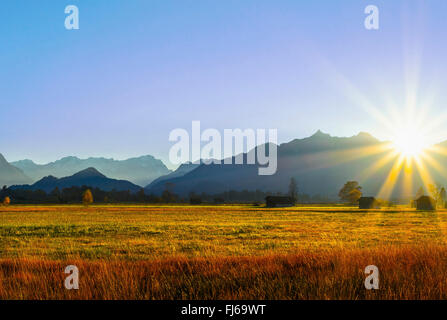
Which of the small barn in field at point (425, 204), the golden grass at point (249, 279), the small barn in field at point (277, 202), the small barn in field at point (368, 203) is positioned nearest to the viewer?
the golden grass at point (249, 279)

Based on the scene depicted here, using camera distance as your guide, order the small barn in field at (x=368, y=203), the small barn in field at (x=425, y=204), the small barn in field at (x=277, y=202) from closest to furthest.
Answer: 1. the small barn in field at (x=425, y=204)
2. the small barn in field at (x=368, y=203)
3. the small barn in field at (x=277, y=202)

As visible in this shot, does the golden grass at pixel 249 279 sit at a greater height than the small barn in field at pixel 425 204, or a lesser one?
greater

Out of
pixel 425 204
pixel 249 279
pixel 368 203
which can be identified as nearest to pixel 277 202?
pixel 368 203

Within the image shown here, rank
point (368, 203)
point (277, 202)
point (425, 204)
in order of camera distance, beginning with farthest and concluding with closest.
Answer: point (277, 202), point (368, 203), point (425, 204)

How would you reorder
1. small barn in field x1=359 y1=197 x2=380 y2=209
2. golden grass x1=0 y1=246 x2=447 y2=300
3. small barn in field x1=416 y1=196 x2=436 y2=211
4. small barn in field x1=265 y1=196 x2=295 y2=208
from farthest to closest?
1. small barn in field x1=265 y1=196 x2=295 y2=208
2. small barn in field x1=359 y1=197 x2=380 y2=209
3. small barn in field x1=416 y1=196 x2=436 y2=211
4. golden grass x1=0 y1=246 x2=447 y2=300

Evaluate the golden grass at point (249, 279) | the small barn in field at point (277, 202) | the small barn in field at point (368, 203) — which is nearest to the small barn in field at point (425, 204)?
the small barn in field at point (368, 203)

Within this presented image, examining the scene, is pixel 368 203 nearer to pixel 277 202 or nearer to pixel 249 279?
pixel 277 202

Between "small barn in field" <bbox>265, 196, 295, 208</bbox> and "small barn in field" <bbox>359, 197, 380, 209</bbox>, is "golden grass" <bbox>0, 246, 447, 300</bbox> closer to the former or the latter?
"small barn in field" <bbox>359, 197, 380, 209</bbox>

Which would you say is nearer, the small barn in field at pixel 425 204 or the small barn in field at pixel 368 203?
the small barn in field at pixel 425 204

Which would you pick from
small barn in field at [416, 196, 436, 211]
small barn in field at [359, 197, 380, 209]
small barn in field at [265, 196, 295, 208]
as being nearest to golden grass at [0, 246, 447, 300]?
small barn in field at [416, 196, 436, 211]

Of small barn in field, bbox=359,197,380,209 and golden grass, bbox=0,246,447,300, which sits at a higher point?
golden grass, bbox=0,246,447,300

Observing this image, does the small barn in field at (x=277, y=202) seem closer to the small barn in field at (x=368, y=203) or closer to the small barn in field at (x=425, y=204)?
the small barn in field at (x=368, y=203)

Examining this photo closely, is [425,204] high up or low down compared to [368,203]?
up
